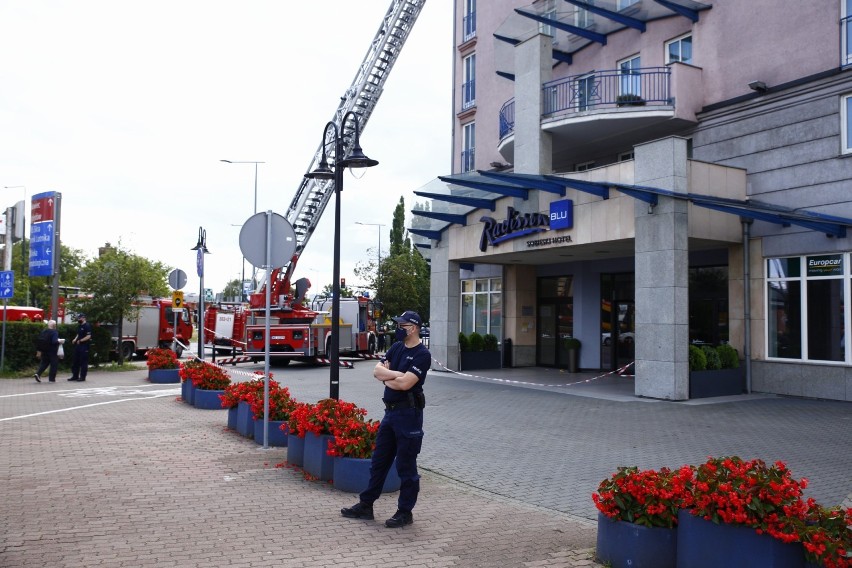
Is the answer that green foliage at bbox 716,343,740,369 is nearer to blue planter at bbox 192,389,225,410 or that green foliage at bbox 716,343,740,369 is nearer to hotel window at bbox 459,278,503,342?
hotel window at bbox 459,278,503,342

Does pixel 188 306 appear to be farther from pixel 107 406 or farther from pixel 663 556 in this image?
pixel 663 556

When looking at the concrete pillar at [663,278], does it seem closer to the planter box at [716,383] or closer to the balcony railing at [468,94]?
the planter box at [716,383]

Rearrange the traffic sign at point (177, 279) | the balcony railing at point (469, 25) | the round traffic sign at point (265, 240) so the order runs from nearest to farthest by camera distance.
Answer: the round traffic sign at point (265, 240) < the traffic sign at point (177, 279) < the balcony railing at point (469, 25)

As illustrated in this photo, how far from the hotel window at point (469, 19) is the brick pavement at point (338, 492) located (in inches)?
704

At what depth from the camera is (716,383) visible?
16062 mm


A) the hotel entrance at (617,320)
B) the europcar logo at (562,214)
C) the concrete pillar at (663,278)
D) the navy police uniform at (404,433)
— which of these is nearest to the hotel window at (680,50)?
the concrete pillar at (663,278)

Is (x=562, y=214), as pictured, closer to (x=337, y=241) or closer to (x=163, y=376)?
(x=337, y=241)

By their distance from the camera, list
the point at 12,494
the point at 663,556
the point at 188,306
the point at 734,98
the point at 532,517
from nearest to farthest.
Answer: the point at 663,556, the point at 532,517, the point at 12,494, the point at 734,98, the point at 188,306

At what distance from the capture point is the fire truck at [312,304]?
2466 centimetres

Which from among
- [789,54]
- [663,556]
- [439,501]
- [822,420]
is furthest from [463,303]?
[663,556]

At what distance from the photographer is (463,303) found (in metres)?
27.6

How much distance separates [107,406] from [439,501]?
31.1 ft

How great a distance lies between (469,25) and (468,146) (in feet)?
15.5

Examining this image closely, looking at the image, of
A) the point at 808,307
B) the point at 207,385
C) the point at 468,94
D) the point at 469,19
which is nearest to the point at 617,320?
the point at 808,307
